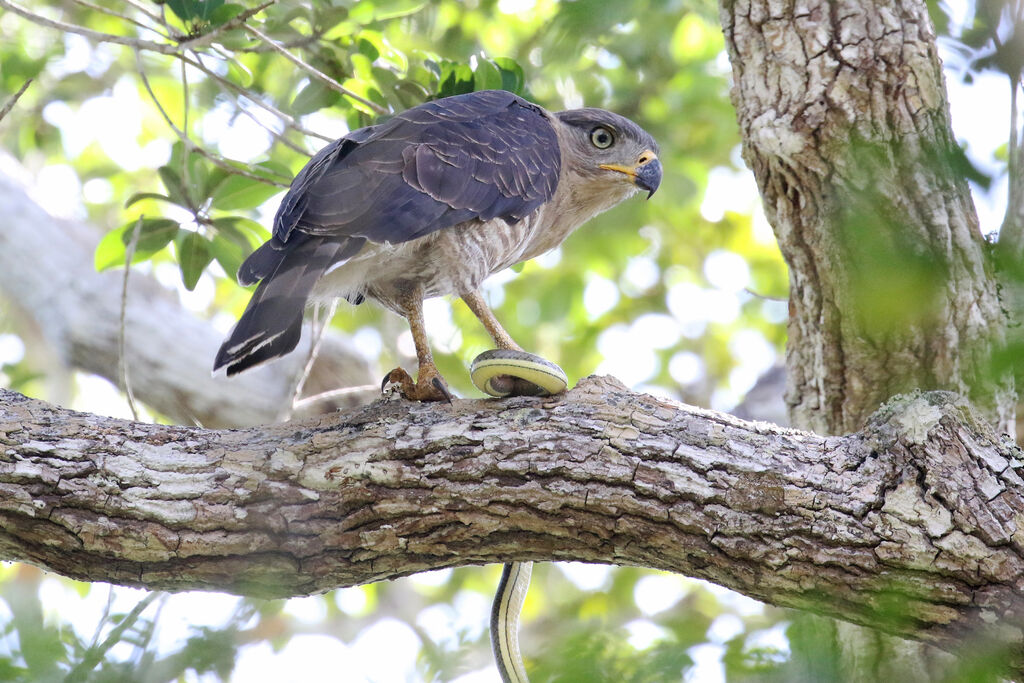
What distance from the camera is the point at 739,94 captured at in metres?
3.95

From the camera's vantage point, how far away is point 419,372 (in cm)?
355

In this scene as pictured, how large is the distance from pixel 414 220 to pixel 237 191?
137cm

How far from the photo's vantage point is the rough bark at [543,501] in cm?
274

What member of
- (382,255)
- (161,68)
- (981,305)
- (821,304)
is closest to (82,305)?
(161,68)

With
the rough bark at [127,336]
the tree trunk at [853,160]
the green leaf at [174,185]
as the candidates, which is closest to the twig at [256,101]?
the green leaf at [174,185]

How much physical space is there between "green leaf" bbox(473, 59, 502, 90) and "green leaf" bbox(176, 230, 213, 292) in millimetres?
1465

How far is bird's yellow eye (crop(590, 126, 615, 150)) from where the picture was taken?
4746 millimetres

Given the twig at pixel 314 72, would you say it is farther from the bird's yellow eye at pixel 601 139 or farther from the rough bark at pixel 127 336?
the rough bark at pixel 127 336

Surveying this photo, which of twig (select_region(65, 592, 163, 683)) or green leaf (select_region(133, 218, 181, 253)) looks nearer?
twig (select_region(65, 592, 163, 683))

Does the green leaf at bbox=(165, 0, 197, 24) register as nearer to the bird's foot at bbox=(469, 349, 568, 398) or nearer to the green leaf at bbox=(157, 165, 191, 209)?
the green leaf at bbox=(157, 165, 191, 209)

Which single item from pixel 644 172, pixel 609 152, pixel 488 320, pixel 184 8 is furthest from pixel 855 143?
pixel 184 8

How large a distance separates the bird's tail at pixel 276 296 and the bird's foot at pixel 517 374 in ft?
2.01

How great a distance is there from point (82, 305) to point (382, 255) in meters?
4.01

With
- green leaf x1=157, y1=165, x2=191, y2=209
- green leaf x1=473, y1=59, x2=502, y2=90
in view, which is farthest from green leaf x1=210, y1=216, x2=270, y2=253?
green leaf x1=473, y1=59, x2=502, y2=90
